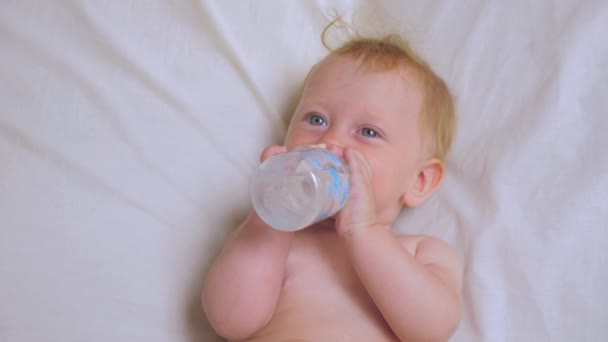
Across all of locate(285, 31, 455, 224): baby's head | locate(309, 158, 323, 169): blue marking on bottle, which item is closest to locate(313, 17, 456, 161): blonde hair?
locate(285, 31, 455, 224): baby's head

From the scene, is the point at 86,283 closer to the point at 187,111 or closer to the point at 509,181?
the point at 187,111

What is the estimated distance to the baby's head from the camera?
A: 117cm

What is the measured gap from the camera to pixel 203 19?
4.44ft

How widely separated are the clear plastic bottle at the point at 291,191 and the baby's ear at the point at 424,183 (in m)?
0.37

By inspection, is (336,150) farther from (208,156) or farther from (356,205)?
(208,156)

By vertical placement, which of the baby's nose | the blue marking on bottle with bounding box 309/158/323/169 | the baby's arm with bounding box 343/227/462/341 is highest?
the blue marking on bottle with bounding box 309/158/323/169

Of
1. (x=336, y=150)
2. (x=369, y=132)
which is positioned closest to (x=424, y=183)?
(x=369, y=132)

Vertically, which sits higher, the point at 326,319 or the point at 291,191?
the point at 291,191

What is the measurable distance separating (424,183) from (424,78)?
0.21 m

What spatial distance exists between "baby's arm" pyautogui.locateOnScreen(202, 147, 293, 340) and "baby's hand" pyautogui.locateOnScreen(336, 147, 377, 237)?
0.37 ft

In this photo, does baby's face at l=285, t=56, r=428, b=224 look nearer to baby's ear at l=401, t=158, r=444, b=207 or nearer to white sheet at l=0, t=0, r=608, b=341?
baby's ear at l=401, t=158, r=444, b=207

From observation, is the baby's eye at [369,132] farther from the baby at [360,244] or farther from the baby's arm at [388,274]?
the baby's arm at [388,274]

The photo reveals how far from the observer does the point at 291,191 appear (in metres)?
0.92

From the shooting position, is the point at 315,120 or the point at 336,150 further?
the point at 315,120
